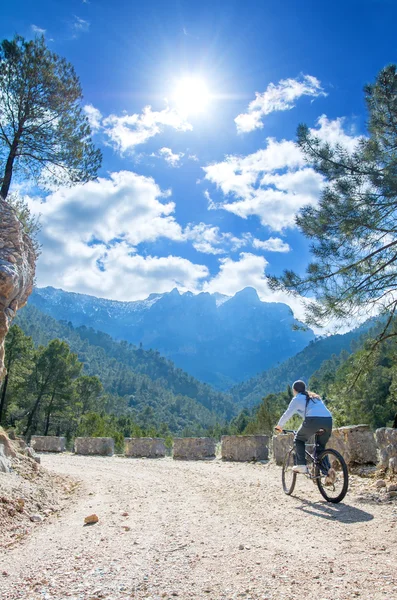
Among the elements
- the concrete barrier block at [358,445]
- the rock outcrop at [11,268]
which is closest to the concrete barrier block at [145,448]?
the rock outcrop at [11,268]

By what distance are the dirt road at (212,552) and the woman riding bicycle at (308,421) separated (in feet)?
1.87

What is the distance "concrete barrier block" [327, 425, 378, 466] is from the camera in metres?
7.39

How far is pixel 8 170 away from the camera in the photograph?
11.3 meters

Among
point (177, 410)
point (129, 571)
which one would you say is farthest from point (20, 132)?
point (177, 410)

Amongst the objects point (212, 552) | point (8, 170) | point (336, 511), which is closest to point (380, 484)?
point (336, 511)

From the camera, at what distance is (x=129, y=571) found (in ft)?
9.57

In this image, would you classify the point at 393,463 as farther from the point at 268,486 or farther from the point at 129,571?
the point at 129,571

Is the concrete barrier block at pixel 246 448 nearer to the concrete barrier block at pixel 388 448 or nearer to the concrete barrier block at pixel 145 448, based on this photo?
the concrete barrier block at pixel 145 448

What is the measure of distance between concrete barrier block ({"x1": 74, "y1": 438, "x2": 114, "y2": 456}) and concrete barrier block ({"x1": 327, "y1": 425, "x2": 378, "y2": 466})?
10929mm

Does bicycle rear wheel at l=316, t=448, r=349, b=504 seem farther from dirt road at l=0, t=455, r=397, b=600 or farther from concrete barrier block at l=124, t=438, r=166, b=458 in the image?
concrete barrier block at l=124, t=438, r=166, b=458

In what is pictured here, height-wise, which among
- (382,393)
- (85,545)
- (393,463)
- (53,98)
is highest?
(53,98)

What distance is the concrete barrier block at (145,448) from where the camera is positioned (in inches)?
600

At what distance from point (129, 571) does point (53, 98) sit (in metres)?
12.9

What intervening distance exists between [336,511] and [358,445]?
10.2 ft
